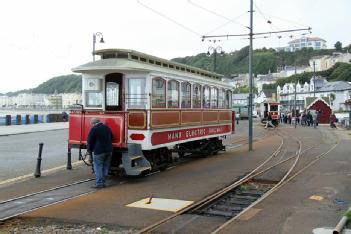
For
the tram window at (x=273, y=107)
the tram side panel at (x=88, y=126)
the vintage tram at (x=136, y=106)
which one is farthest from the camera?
the tram window at (x=273, y=107)

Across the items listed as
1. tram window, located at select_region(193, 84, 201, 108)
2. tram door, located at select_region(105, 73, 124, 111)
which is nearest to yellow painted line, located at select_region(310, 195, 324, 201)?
tram door, located at select_region(105, 73, 124, 111)

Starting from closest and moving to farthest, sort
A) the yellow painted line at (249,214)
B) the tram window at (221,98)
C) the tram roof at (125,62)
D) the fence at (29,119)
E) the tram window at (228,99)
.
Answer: the yellow painted line at (249,214), the tram roof at (125,62), the tram window at (221,98), the tram window at (228,99), the fence at (29,119)

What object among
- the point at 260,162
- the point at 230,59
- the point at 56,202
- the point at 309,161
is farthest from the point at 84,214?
the point at 230,59

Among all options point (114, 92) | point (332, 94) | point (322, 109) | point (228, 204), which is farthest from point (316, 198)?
point (332, 94)

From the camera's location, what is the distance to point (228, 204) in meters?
10.5

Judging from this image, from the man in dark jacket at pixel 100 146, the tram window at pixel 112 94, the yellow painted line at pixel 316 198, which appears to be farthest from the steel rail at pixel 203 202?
the tram window at pixel 112 94

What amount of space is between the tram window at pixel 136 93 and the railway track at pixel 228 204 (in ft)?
11.4

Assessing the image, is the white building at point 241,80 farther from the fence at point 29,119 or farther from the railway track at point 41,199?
the railway track at point 41,199

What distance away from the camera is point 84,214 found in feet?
29.7

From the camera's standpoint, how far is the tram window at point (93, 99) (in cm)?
1488

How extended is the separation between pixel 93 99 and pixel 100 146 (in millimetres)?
2951

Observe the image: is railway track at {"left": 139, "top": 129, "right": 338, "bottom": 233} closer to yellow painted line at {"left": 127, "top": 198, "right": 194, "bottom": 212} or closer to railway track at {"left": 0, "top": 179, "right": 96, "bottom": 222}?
yellow painted line at {"left": 127, "top": 198, "right": 194, "bottom": 212}

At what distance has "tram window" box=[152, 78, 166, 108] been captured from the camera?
47.3ft

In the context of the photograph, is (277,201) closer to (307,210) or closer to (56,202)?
(307,210)
